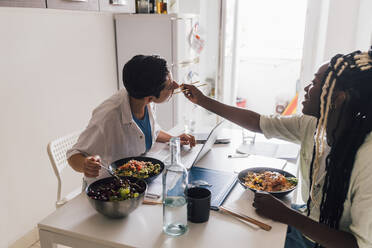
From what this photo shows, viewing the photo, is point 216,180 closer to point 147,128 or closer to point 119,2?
point 147,128

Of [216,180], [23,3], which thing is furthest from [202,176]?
[23,3]

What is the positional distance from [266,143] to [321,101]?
805 mm

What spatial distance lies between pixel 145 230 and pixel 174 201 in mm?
138

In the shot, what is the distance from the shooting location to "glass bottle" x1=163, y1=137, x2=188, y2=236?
1.10 metres

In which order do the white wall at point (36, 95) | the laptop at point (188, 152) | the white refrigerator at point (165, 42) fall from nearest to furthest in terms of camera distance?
the laptop at point (188, 152) < the white wall at point (36, 95) < the white refrigerator at point (165, 42)

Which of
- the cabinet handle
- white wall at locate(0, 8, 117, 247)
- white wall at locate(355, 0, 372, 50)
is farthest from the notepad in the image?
white wall at locate(355, 0, 372, 50)

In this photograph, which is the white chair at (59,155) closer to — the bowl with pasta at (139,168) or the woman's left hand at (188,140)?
the bowl with pasta at (139,168)

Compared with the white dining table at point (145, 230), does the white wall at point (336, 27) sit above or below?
above

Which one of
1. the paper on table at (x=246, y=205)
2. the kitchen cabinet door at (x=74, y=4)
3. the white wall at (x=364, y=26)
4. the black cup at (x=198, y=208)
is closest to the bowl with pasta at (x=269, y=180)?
the paper on table at (x=246, y=205)

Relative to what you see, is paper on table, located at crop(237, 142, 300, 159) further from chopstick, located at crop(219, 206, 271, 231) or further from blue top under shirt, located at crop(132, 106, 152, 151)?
chopstick, located at crop(219, 206, 271, 231)

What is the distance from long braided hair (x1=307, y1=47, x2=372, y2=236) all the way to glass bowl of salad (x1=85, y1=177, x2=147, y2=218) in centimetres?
69

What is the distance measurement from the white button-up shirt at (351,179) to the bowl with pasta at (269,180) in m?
0.09

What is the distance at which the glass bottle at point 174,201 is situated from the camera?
3.62ft

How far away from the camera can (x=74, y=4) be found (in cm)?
170
